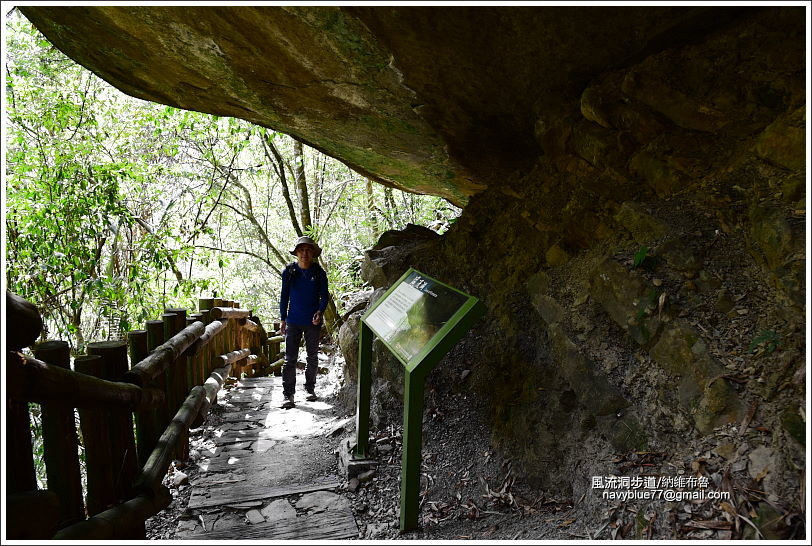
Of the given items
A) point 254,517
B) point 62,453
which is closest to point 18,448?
point 62,453

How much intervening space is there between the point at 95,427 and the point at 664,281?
10.5 feet

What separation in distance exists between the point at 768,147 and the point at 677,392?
4.93ft

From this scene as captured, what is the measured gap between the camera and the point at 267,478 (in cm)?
382

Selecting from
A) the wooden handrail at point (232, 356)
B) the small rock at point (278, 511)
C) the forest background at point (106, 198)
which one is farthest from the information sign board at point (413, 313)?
the forest background at point (106, 198)

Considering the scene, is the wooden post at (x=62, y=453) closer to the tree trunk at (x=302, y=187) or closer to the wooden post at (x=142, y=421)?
the wooden post at (x=142, y=421)

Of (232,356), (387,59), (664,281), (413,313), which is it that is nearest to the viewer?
(664,281)

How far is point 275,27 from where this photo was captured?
3279 mm

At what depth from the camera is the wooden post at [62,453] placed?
7.20ft

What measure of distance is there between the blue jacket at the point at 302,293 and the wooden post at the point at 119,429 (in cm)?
268

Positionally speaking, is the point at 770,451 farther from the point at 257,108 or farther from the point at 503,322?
the point at 257,108

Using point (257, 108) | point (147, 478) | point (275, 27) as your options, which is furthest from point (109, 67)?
point (147, 478)

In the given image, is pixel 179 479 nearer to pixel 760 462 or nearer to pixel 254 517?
pixel 254 517

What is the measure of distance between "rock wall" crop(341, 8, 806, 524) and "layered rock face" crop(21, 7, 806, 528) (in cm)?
1

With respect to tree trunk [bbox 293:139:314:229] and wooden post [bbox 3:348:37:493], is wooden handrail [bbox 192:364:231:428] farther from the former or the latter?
tree trunk [bbox 293:139:314:229]
